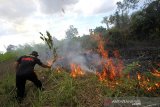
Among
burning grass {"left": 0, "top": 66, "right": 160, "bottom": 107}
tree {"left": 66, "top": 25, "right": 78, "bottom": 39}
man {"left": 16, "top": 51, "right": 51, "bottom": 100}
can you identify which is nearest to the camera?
burning grass {"left": 0, "top": 66, "right": 160, "bottom": 107}

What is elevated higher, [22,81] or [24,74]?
[24,74]

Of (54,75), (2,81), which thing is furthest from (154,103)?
(2,81)

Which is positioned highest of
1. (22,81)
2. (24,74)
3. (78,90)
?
(24,74)

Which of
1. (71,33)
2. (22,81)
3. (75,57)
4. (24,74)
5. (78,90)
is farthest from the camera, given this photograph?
(71,33)

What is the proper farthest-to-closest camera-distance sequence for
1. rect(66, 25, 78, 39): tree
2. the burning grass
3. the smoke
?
rect(66, 25, 78, 39): tree
the smoke
the burning grass

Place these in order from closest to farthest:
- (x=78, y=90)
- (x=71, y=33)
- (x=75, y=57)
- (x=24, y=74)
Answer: (x=78, y=90), (x=24, y=74), (x=75, y=57), (x=71, y=33)

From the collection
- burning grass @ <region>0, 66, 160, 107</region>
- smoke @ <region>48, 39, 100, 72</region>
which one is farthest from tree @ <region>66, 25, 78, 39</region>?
burning grass @ <region>0, 66, 160, 107</region>

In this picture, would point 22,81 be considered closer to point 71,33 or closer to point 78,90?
point 78,90

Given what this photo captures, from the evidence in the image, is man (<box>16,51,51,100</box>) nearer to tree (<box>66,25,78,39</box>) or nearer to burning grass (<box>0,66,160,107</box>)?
burning grass (<box>0,66,160,107</box>)

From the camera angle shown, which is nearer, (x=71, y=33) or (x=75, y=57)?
(x=75, y=57)

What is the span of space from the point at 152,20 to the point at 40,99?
1458 cm

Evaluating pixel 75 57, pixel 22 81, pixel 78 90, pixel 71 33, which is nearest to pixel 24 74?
pixel 22 81

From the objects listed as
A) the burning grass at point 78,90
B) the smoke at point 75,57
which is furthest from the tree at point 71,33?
the burning grass at point 78,90

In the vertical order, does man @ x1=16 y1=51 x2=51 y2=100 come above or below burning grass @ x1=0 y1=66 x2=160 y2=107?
above
